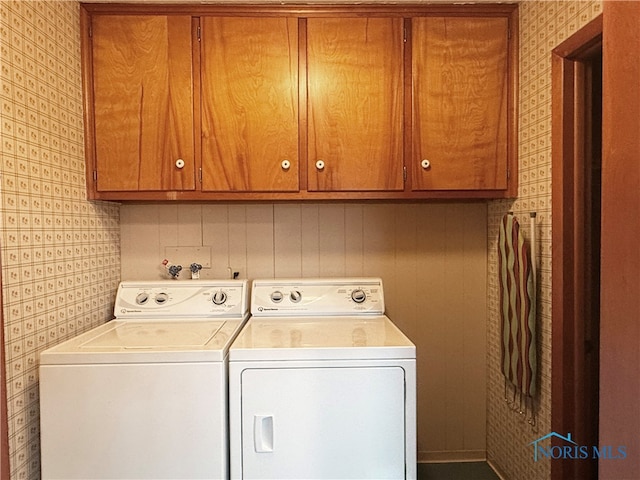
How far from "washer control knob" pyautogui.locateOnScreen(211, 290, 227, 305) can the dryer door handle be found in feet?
2.25

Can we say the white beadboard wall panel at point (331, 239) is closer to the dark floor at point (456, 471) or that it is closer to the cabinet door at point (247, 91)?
the cabinet door at point (247, 91)

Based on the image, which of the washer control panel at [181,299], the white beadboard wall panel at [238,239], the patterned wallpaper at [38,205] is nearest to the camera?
the patterned wallpaper at [38,205]

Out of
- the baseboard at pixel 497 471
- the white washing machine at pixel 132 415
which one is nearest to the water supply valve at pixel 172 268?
the white washing machine at pixel 132 415

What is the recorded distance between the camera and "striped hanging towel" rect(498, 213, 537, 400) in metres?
1.59

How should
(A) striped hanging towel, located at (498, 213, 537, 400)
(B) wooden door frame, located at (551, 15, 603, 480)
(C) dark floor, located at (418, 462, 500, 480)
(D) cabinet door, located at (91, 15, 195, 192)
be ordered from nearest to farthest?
(B) wooden door frame, located at (551, 15, 603, 480) < (A) striped hanging towel, located at (498, 213, 537, 400) < (D) cabinet door, located at (91, 15, 195, 192) < (C) dark floor, located at (418, 462, 500, 480)

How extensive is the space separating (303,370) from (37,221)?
1.11 m

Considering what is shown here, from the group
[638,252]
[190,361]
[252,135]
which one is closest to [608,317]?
[638,252]

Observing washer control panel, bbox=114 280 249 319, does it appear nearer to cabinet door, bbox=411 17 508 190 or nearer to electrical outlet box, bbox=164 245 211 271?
electrical outlet box, bbox=164 245 211 271

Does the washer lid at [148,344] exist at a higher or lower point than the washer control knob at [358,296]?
lower

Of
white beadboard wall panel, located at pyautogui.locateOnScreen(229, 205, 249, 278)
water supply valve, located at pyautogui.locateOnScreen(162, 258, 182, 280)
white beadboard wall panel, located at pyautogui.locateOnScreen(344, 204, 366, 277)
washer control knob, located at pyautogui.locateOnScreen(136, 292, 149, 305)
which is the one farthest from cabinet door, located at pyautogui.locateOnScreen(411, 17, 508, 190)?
washer control knob, located at pyautogui.locateOnScreen(136, 292, 149, 305)

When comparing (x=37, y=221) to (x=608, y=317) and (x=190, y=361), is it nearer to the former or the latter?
(x=190, y=361)

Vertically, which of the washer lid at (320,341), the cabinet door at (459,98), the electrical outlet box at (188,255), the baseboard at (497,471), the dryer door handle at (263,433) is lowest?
the baseboard at (497,471)

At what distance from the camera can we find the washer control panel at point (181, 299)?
1830 mm

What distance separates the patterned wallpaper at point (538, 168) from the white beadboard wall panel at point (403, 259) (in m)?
0.28
